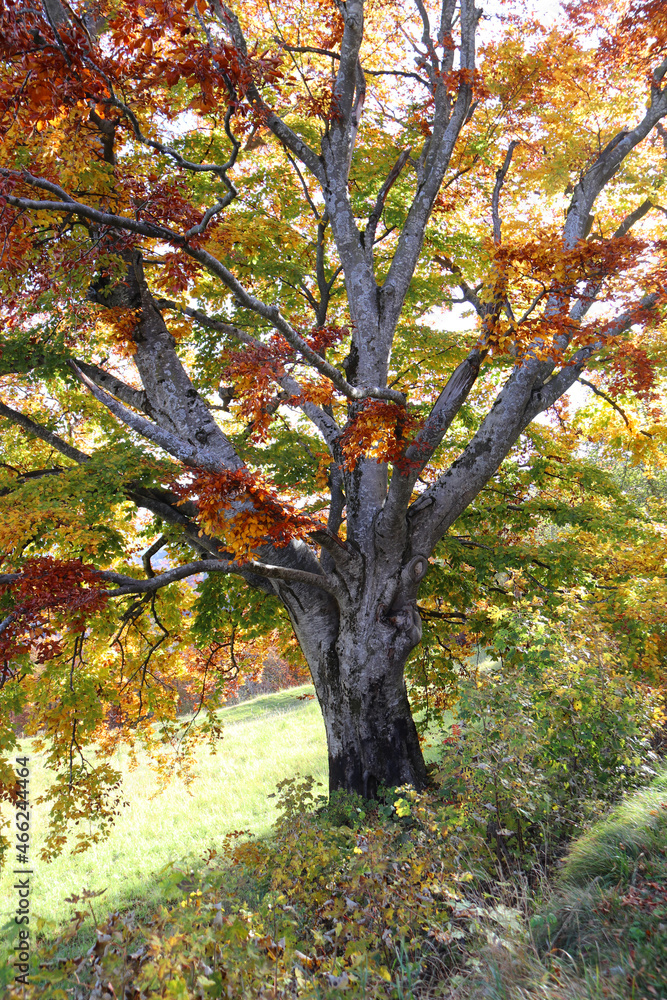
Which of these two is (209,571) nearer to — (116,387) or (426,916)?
(116,387)

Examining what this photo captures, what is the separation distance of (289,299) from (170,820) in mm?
9892

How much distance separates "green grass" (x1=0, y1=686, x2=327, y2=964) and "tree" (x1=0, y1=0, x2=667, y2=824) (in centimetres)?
296

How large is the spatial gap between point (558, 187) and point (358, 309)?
13.5 ft

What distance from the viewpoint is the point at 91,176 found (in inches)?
209

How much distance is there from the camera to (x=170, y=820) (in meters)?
10.7

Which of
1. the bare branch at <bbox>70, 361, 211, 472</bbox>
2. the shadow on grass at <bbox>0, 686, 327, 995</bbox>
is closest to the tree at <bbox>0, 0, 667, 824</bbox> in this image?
the bare branch at <bbox>70, 361, 211, 472</bbox>

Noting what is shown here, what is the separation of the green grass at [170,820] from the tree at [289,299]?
2957 mm

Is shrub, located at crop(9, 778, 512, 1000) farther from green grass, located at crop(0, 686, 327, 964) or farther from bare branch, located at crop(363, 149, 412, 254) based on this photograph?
bare branch, located at crop(363, 149, 412, 254)

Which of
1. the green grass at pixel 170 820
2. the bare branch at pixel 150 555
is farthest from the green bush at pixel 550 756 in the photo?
the bare branch at pixel 150 555

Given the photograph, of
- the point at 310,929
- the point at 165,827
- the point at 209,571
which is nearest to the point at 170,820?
the point at 165,827

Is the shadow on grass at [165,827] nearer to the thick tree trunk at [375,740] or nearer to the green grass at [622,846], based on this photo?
the thick tree trunk at [375,740]

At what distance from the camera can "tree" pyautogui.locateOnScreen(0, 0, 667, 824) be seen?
189 inches

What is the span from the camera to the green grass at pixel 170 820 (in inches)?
324

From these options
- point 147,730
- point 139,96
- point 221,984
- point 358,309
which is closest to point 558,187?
point 358,309
